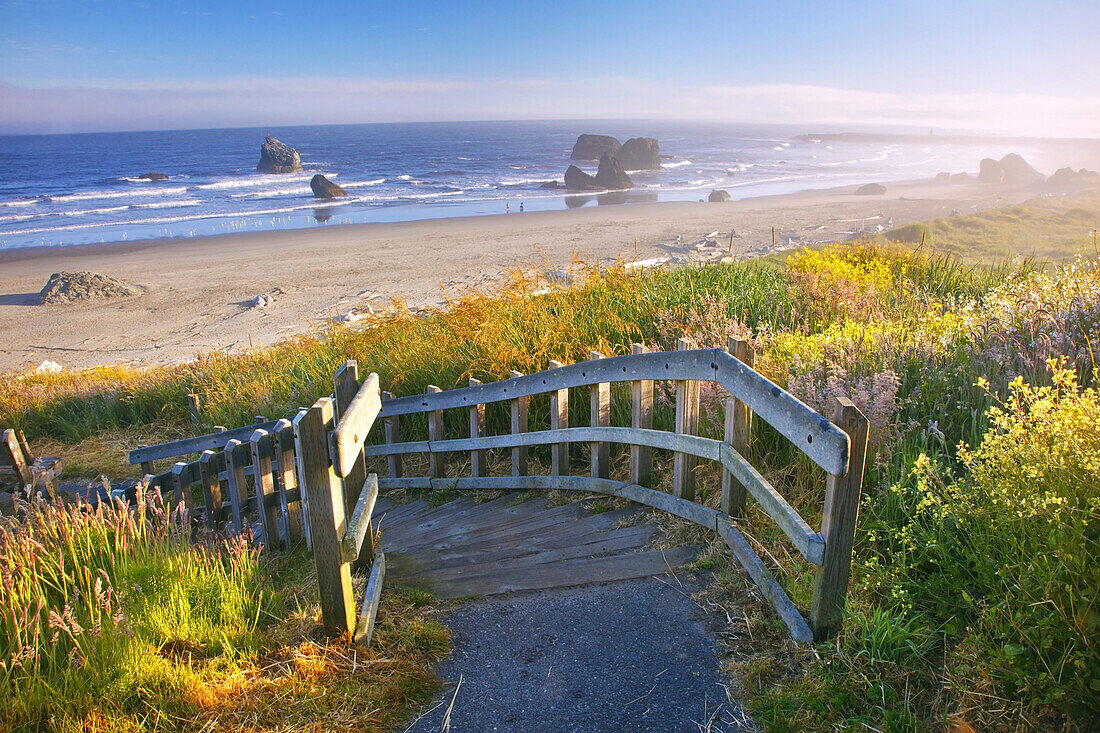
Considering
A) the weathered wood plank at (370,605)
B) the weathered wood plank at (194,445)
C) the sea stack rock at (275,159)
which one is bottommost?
the weathered wood plank at (194,445)

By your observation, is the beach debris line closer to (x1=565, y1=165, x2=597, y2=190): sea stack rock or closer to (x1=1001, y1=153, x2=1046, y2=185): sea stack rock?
(x1=565, y1=165, x2=597, y2=190): sea stack rock

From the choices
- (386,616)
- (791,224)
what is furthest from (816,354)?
(791,224)

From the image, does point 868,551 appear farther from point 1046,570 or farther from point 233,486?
point 233,486

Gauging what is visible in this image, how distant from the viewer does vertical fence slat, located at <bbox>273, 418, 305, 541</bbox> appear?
16.5 ft

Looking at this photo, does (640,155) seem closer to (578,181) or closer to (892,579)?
(578,181)

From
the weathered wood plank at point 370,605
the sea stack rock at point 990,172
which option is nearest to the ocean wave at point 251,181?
the sea stack rock at point 990,172

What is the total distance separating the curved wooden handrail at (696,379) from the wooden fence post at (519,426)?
3.7 inches

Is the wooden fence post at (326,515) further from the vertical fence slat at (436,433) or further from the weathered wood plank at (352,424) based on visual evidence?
the vertical fence slat at (436,433)

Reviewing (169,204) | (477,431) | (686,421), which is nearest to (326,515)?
(686,421)

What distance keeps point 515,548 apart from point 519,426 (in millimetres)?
1382

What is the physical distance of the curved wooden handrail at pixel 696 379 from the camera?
2.78 meters

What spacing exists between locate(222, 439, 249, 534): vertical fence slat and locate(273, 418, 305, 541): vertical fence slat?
328 millimetres

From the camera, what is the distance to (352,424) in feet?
10.3

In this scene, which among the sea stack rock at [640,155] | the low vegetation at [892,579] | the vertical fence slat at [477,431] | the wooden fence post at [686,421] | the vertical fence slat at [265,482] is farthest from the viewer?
the sea stack rock at [640,155]
